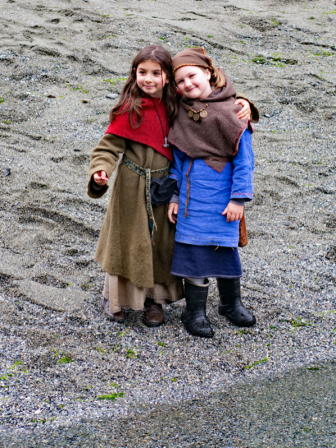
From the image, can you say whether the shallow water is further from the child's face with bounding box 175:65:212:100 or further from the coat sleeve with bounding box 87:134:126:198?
the child's face with bounding box 175:65:212:100

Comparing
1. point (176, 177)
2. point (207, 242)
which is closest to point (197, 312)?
point (207, 242)

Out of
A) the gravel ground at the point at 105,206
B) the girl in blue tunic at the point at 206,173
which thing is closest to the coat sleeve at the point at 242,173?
the girl in blue tunic at the point at 206,173

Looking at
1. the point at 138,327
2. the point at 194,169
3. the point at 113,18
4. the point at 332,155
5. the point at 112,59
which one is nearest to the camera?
the point at 194,169

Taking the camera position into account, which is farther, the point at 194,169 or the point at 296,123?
the point at 296,123

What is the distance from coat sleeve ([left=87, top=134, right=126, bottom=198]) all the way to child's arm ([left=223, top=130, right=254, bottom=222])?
1.98 feet

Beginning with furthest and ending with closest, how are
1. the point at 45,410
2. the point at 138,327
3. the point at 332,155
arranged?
the point at 332,155
the point at 138,327
the point at 45,410

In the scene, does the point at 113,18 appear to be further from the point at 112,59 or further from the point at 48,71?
the point at 48,71

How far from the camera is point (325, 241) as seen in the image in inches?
147

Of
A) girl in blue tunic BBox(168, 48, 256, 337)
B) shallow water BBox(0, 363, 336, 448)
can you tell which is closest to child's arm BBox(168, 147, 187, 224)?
girl in blue tunic BBox(168, 48, 256, 337)

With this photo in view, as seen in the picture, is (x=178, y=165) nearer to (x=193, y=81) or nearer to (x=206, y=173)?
(x=206, y=173)

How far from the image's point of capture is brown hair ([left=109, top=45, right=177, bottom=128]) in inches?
94.2

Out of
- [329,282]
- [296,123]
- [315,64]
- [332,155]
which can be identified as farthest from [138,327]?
[315,64]

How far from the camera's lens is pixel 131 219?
259 cm

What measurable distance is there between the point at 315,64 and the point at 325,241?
13.0ft
